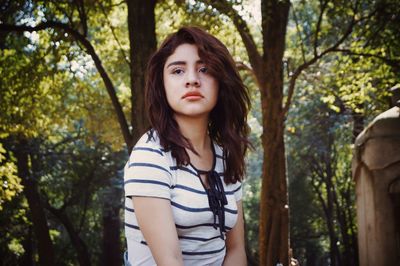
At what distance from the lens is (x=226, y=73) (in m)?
2.39

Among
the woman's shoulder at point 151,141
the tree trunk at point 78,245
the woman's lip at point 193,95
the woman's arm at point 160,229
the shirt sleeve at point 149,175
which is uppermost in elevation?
the tree trunk at point 78,245

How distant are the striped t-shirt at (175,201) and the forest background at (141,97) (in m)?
1.03

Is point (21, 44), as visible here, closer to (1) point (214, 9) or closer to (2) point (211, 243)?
(1) point (214, 9)

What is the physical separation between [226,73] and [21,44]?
8.02 m

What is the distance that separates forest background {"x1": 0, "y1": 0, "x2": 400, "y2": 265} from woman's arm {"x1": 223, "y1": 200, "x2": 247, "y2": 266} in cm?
70

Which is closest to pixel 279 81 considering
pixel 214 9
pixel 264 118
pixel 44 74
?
pixel 264 118

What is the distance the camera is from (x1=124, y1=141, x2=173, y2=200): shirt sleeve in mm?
2012

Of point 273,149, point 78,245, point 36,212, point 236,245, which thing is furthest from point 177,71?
point 78,245

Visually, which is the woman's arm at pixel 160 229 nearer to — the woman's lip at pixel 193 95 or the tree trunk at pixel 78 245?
the woman's lip at pixel 193 95

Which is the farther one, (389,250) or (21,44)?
(21,44)

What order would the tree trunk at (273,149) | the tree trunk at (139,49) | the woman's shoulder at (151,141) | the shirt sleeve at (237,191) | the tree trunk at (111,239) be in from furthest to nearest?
the tree trunk at (111,239) < the tree trunk at (273,149) < the tree trunk at (139,49) < the shirt sleeve at (237,191) < the woman's shoulder at (151,141)

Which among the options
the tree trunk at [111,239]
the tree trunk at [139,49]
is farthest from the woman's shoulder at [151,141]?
the tree trunk at [111,239]

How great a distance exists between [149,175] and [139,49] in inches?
161

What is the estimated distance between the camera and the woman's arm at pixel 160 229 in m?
1.97
